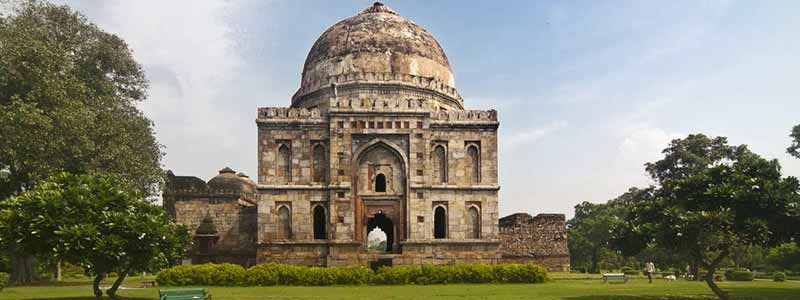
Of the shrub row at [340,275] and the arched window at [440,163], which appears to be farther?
the arched window at [440,163]

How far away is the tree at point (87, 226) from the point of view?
621 inches

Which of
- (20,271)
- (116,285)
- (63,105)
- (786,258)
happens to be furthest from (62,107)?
(786,258)

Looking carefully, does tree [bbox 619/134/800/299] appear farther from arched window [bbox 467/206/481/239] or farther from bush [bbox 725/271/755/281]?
bush [bbox 725/271/755/281]

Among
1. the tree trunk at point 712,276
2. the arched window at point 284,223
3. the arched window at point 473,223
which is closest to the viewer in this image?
the tree trunk at point 712,276

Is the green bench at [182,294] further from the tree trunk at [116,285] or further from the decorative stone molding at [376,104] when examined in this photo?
the decorative stone molding at [376,104]

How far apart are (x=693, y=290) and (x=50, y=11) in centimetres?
2629

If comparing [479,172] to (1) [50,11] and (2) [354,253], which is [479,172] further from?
(1) [50,11]

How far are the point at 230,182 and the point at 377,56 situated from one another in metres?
14.4

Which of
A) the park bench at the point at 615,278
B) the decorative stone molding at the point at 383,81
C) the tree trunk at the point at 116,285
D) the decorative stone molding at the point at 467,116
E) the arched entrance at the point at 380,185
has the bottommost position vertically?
the park bench at the point at 615,278

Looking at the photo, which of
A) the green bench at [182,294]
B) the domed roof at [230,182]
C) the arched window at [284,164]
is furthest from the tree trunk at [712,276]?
the domed roof at [230,182]

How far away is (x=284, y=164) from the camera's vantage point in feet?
96.3

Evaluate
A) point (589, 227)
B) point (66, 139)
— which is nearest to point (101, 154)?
point (66, 139)

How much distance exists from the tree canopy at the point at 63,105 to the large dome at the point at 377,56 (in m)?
8.94

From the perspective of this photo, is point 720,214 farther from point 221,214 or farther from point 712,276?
point 221,214
